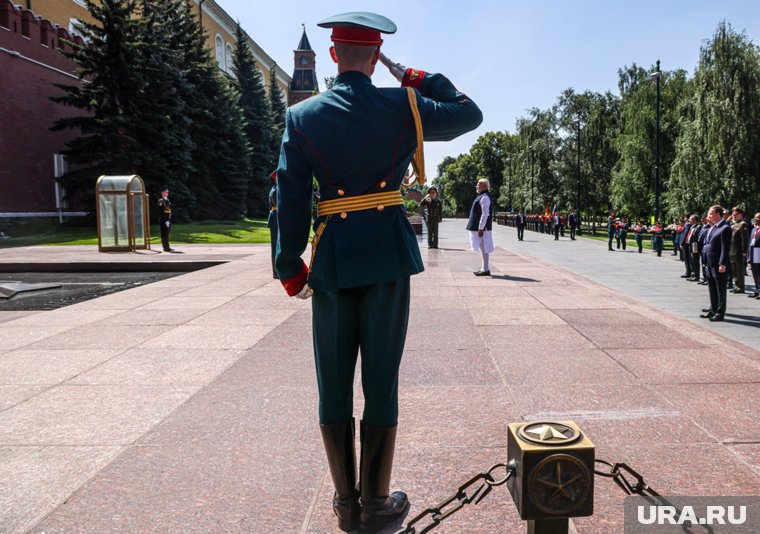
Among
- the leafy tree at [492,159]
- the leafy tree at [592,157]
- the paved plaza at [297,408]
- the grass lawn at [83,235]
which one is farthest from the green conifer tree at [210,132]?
the leafy tree at [492,159]

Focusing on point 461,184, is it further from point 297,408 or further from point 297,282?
point 297,282

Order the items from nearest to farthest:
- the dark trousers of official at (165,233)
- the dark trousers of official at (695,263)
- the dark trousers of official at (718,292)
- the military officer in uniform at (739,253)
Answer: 1. the dark trousers of official at (718,292)
2. the military officer in uniform at (739,253)
3. the dark trousers of official at (695,263)
4. the dark trousers of official at (165,233)

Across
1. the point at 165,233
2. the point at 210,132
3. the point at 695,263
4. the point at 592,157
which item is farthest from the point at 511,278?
the point at 592,157

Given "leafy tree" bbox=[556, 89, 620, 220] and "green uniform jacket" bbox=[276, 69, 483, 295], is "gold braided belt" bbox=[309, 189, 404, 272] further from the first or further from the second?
"leafy tree" bbox=[556, 89, 620, 220]

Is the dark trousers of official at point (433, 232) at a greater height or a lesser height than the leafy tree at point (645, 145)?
lesser

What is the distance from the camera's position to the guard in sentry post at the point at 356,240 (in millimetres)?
2471

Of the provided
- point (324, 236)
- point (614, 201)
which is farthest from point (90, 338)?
point (614, 201)

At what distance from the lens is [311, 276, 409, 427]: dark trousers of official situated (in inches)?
97.5

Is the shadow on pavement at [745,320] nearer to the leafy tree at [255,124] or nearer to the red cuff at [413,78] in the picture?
the red cuff at [413,78]

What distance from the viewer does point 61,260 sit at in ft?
50.1

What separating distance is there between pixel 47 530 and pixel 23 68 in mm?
32887

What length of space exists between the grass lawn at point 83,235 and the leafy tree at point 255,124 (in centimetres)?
1660

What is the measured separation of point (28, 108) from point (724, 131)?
1297 inches

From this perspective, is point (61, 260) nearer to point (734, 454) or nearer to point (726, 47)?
point (734, 454)
